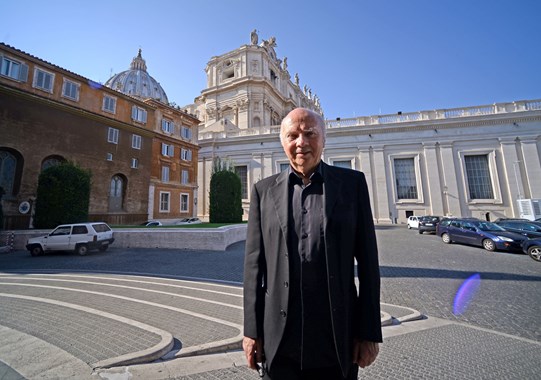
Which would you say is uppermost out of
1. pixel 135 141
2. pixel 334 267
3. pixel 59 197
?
pixel 135 141

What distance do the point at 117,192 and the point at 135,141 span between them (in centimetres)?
569

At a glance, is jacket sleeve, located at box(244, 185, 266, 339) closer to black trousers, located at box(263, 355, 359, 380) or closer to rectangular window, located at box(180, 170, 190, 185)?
black trousers, located at box(263, 355, 359, 380)

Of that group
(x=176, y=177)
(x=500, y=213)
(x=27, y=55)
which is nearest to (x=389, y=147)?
(x=500, y=213)

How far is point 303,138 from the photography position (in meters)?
1.87

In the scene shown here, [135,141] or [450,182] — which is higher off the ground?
[135,141]

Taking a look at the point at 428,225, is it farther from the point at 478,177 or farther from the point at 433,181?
the point at 478,177

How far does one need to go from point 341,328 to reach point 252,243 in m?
0.87

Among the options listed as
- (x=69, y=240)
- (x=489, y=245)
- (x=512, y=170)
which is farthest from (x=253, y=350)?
(x=512, y=170)

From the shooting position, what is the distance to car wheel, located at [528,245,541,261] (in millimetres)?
10250

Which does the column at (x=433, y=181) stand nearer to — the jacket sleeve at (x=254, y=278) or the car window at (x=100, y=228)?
the car window at (x=100, y=228)

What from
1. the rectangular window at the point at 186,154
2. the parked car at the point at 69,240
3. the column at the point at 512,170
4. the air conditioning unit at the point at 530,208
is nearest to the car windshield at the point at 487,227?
the air conditioning unit at the point at 530,208

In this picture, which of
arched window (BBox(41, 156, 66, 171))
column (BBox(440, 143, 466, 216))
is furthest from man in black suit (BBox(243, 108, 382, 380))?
column (BBox(440, 143, 466, 216))

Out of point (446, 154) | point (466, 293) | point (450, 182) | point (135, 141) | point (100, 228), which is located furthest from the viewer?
point (446, 154)

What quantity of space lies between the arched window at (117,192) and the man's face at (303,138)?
26.1 m
